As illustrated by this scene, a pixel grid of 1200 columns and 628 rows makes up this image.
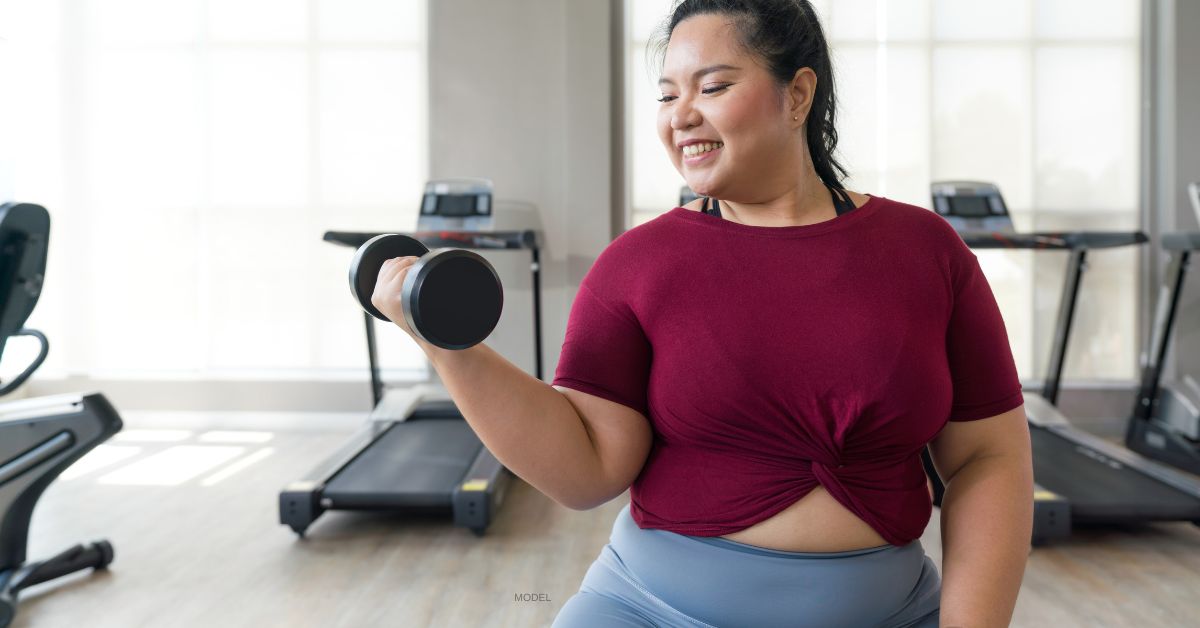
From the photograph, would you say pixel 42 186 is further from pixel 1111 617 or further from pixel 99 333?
pixel 1111 617

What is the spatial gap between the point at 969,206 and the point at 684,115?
321 centimetres

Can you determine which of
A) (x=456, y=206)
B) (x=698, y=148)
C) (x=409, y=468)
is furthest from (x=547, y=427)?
(x=456, y=206)

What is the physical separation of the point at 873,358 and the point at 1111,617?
1828 millimetres

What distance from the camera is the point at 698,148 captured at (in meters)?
0.88

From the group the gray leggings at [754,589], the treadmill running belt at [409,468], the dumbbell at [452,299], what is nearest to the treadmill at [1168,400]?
the treadmill running belt at [409,468]

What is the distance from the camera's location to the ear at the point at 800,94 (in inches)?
35.7

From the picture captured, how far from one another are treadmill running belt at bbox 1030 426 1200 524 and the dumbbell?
2.60 m

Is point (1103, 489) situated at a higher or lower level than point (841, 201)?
lower

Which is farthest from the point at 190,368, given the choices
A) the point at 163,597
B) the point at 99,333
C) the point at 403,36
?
the point at 163,597

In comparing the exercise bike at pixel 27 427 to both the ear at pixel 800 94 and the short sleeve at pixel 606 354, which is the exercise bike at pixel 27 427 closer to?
the short sleeve at pixel 606 354

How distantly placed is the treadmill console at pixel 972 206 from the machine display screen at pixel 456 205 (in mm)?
2235

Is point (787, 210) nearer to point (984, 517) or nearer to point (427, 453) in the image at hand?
point (984, 517)

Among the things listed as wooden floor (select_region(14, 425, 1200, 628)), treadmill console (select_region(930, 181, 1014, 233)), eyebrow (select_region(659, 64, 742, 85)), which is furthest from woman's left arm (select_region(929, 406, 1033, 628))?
treadmill console (select_region(930, 181, 1014, 233))

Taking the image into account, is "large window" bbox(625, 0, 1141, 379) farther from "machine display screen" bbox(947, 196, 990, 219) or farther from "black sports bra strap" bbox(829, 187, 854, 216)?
"black sports bra strap" bbox(829, 187, 854, 216)
